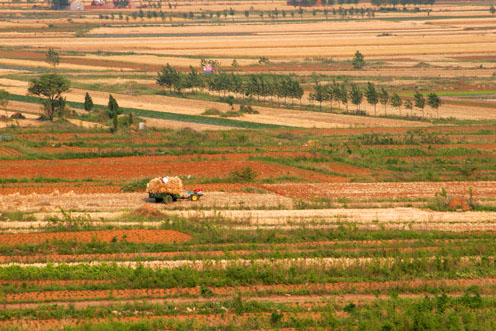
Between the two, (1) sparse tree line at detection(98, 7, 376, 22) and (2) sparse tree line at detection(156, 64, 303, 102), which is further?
(1) sparse tree line at detection(98, 7, 376, 22)

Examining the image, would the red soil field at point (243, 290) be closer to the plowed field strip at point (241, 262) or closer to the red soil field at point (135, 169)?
the plowed field strip at point (241, 262)

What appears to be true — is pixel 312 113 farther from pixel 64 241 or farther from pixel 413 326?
pixel 413 326

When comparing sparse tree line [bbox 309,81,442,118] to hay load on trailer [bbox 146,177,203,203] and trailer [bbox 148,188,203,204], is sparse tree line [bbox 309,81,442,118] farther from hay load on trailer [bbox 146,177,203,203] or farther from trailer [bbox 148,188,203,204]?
hay load on trailer [bbox 146,177,203,203]

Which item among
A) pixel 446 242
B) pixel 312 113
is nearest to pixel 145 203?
pixel 446 242

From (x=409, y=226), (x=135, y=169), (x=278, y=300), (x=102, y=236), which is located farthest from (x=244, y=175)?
(x=278, y=300)

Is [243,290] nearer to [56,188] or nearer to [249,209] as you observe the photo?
[249,209]

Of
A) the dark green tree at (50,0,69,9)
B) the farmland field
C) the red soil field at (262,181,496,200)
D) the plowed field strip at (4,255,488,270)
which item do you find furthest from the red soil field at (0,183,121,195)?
the dark green tree at (50,0,69,9)

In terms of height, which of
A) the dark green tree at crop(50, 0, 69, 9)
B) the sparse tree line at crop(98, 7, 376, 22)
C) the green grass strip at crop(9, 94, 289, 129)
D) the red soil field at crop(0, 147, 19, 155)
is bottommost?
the green grass strip at crop(9, 94, 289, 129)
